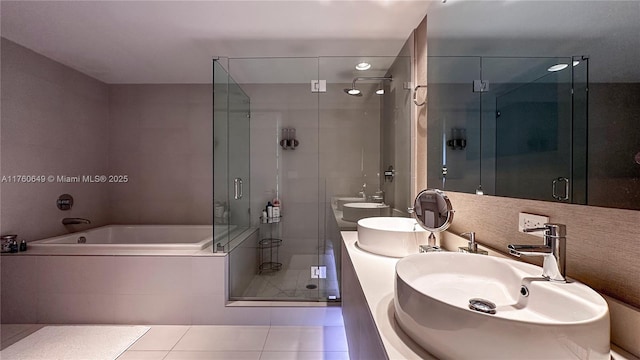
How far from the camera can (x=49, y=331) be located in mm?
1854

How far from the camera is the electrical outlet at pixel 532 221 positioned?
774 mm

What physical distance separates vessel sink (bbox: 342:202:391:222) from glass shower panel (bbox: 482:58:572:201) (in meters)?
1.30

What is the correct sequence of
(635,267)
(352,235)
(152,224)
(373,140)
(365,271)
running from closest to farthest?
(635,267)
(365,271)
(352,235)
(373,140)
(152,224)

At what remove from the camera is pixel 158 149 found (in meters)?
3.04

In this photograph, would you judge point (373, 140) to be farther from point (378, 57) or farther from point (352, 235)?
point (352, 235)

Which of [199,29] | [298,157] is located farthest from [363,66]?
[199,29]

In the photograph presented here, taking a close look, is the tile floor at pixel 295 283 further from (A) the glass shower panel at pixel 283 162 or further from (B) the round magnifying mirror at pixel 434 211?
(B) the round magnifying mirror at pixel 434 211

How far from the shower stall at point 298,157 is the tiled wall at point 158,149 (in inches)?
31.4

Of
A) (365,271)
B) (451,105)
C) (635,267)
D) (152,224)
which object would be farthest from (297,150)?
(635,267)

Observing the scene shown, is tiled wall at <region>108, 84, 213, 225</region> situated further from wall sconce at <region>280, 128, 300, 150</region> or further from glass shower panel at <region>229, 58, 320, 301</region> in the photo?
wall sconce at <region>280, 128, 300, 150</region>

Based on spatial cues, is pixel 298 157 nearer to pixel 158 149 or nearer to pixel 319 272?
pixel 319 272

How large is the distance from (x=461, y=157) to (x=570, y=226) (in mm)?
589

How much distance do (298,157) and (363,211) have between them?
90 cm

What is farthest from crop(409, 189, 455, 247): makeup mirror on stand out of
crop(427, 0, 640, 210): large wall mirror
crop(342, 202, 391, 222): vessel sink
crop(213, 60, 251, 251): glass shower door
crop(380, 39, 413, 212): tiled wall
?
crop(213, 60, 251, 251): glass shower door
